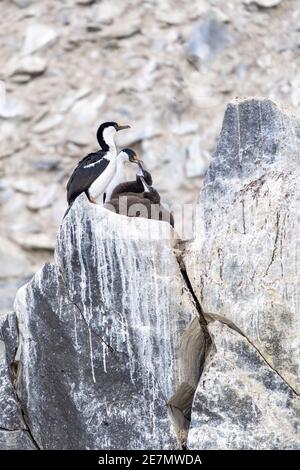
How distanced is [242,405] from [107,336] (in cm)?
138

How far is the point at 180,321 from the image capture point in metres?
13.6

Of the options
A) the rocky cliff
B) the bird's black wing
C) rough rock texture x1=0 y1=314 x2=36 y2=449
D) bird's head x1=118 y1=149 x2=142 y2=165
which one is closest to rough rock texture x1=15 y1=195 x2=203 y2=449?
the rocky cliff

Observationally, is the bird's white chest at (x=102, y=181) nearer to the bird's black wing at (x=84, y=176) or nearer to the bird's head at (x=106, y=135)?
the bird's black wing at (x=84, y=176)

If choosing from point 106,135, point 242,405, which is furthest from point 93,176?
point 242,405

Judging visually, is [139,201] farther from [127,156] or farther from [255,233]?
[127,156]

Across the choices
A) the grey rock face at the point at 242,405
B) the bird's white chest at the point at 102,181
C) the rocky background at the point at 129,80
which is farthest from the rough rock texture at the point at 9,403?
the rocky background at the point at 129,80

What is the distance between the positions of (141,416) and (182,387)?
46 cm

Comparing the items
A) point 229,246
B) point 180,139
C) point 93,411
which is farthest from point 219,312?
point 180,139

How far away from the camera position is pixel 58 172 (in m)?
25.9

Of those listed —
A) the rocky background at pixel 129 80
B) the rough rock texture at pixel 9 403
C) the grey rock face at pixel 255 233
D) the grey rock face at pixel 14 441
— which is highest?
the rocky background at pixel 129 80

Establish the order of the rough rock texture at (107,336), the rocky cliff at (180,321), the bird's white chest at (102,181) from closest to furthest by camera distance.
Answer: the rocky cliff at (180,321) < the rough rock texture at (107,336) < the bird's white chest at (102,181)

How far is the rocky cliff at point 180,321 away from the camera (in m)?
13.4

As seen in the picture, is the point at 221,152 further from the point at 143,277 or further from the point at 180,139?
the point at 180,139
